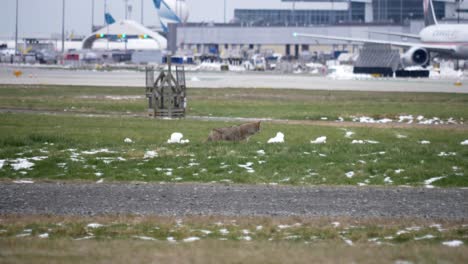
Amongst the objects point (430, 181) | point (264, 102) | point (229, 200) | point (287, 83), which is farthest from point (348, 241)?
point (287, 83)

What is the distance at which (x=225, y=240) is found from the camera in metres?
12.2

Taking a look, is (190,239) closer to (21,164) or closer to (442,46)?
(21,164)

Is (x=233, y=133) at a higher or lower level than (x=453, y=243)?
higher

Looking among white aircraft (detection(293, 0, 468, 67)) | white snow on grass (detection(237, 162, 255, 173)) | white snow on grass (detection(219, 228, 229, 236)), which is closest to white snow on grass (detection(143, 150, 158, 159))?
white snow on grass (detection(237, 162, 255, 173))

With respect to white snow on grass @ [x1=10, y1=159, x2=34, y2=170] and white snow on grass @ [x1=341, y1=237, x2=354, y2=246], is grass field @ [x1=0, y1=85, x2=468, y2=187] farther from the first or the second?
white snow on grass @ [x1=341, y1=237, x2=354, y2=246]

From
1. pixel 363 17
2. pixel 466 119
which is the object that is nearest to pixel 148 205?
pixel 466 119

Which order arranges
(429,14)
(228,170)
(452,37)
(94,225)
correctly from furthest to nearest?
(429,14), (452,37), (228,170), (94,225)

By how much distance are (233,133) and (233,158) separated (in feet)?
17.0

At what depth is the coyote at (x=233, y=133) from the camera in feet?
85.8

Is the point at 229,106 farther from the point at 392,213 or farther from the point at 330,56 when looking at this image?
the point at 330,56

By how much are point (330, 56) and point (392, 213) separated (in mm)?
162949

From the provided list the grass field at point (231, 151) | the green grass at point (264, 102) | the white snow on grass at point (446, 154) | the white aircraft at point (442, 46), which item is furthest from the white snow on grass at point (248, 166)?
the white aircraft at point (442, 46)

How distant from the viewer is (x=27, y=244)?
452 inches

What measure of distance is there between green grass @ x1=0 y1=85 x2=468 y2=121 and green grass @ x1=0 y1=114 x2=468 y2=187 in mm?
10447
